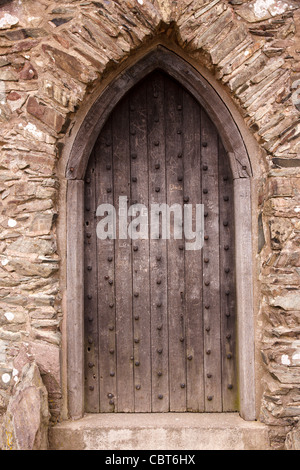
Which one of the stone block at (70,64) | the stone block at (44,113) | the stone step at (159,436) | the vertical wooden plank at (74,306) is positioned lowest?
the stone step at (159,436)

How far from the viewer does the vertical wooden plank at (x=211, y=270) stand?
291 centimetres

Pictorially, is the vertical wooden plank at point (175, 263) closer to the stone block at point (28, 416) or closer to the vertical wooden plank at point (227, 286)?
the vertical wooden plank at point (227, 286)

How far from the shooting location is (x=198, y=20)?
8.54 feet

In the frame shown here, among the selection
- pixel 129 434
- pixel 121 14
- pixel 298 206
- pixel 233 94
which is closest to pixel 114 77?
pixel 121 14

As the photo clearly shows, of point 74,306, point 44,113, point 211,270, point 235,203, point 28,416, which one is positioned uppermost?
point 44,113

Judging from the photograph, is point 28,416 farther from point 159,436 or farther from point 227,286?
point 227,286

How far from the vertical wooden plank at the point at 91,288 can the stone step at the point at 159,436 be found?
0.77 feet

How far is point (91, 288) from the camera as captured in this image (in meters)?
2.93

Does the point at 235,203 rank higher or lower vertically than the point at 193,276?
higher

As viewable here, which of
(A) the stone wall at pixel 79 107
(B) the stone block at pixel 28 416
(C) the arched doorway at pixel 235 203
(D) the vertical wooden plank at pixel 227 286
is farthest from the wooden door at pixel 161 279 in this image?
(B) the stone block at pixel 28 416

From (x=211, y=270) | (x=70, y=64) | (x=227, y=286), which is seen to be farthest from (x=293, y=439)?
(x=70, y=64)

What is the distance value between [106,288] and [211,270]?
0.77 meters

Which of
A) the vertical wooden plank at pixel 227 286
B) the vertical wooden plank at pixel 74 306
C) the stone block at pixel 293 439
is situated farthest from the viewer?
the vertical wooden plank at pixel 227 286
